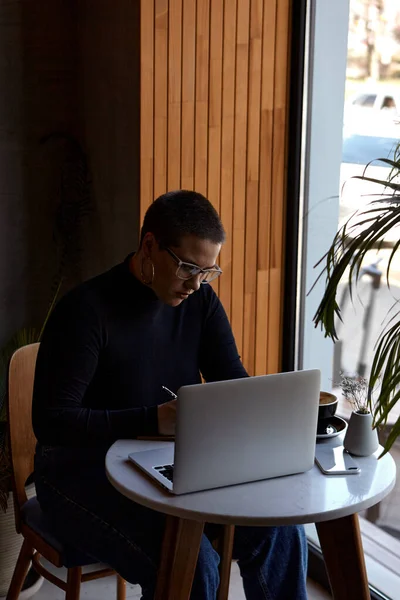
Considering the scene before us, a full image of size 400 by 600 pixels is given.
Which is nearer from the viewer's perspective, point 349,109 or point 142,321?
point 142,321

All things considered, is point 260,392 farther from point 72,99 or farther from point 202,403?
point 72,99

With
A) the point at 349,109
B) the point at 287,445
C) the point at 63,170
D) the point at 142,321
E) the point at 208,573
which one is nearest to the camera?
Result: the point at 287,445

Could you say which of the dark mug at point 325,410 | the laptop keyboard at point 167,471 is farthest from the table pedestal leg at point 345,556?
the laptop keyboard at point 167,471

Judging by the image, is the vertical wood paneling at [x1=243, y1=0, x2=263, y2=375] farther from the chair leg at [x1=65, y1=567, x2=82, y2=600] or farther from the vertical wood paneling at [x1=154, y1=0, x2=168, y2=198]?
the chair leg at [x1=65, y1=567, x2=82, y2=600]

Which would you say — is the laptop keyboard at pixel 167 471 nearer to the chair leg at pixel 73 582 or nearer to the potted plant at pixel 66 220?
the chair leg at pixel 73 582

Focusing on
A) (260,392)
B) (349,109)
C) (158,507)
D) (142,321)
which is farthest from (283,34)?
(158,507)

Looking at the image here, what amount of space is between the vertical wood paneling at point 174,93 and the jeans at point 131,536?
121cm

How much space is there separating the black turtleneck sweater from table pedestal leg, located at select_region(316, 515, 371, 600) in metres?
0.52

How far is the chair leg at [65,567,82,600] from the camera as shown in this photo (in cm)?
231

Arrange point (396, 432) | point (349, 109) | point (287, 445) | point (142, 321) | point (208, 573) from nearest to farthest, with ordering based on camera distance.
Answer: point (396, 432) < point (287, 445) < point (208, 573) < point (142, 321) < point (349, 109)

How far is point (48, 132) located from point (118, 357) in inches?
61.3

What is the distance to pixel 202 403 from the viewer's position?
5.76 feet

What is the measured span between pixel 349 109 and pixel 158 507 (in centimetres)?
177

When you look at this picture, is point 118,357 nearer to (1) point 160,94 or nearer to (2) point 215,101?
(1) point 160,94
